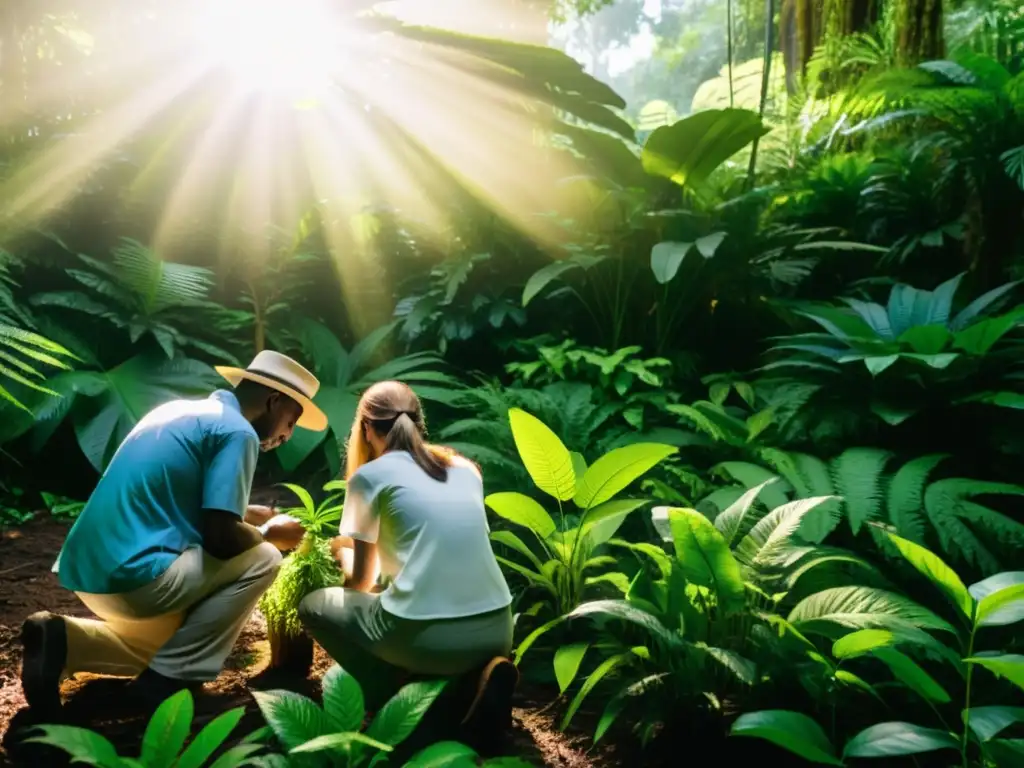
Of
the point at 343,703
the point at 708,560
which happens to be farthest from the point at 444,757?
the point at 708,560

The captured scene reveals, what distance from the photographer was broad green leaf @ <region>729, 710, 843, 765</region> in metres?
1.63

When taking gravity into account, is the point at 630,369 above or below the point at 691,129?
below

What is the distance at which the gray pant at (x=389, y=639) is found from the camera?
6.89ft

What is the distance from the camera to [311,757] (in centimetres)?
175

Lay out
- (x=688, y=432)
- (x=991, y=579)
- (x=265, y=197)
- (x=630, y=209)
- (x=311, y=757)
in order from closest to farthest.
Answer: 1. (x=311, y=757)
2. (x=991, y=579)
3. (x=688, y=432)
4. (x=630, y=209)
5. (x=265, y=197)

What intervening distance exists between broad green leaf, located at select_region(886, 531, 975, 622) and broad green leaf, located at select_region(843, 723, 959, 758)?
0.32 metres

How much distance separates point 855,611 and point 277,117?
5.45 meters

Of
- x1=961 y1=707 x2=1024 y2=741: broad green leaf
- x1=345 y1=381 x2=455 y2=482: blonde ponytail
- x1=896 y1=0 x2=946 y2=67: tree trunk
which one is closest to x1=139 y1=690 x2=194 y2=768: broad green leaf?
x1=345 y1=381 x2=455 y2=482: blonde ponytail

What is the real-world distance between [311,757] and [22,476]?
11.1ft

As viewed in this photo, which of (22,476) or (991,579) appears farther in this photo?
(22,476)

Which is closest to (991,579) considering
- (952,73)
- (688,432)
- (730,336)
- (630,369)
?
(688,432)

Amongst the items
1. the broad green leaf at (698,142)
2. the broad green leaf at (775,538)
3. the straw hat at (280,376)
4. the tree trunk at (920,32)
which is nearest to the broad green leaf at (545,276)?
the broad green leaf at (698,142)

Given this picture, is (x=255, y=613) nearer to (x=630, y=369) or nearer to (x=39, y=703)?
(x=39, y=703)

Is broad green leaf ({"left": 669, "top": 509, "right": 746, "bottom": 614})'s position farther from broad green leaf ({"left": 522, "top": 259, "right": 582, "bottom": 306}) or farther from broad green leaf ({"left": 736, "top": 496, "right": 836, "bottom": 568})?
broad green leaf ({"left": 522, "top": 259, "right": 582, "bottom": 306})
